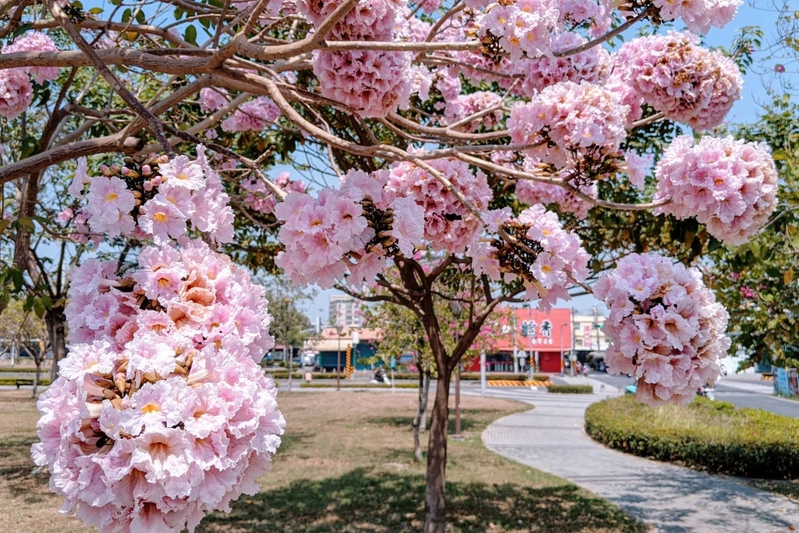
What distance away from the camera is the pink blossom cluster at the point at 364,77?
6.61ft

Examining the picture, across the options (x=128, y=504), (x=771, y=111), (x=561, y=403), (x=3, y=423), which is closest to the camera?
(x=128, y=504)

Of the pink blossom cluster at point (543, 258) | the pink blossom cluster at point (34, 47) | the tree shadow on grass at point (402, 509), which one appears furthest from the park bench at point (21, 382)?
the pink blossom cluster at point (543, 258)

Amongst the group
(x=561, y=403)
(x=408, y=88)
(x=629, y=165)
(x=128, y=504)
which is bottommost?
(x=561, y=403)

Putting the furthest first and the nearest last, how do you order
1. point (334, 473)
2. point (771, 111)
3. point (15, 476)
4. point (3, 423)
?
point (3, 423)
point (334, 473)
point (15, 476)
point (771, 111)

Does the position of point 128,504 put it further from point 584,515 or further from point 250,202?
point 584,515

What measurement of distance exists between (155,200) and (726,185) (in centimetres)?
180

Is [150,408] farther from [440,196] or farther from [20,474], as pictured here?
[20,474]

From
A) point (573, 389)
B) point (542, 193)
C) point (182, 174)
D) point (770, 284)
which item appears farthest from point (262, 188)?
point (573, 389)

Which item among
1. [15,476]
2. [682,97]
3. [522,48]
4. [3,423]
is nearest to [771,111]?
[682,97]

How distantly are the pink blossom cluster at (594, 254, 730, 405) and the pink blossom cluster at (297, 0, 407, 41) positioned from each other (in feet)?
3.50

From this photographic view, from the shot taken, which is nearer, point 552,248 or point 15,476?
point 552,248

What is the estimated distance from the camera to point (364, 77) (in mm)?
2023

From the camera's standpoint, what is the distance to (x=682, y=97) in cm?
265

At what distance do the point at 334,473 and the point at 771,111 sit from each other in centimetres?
740
